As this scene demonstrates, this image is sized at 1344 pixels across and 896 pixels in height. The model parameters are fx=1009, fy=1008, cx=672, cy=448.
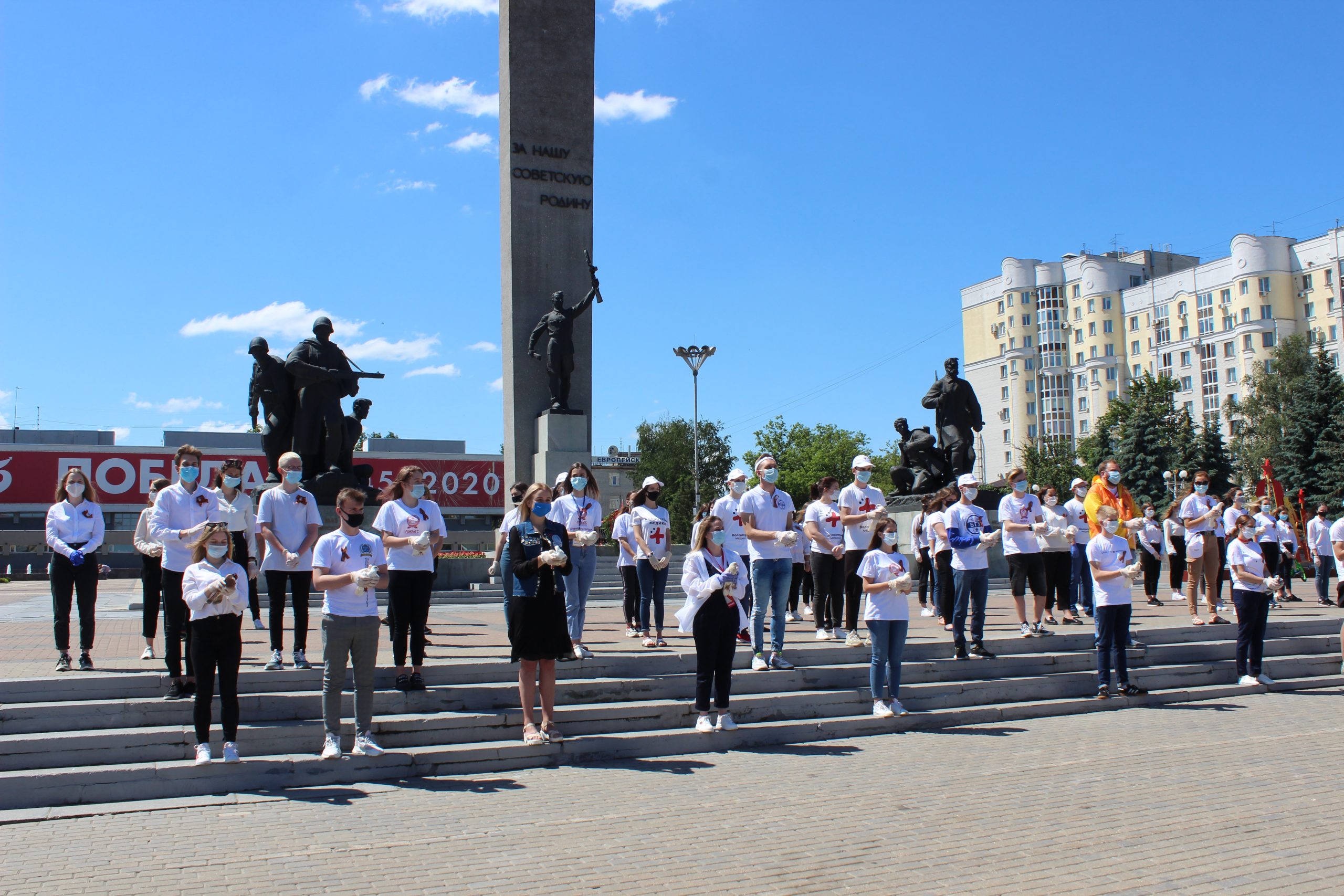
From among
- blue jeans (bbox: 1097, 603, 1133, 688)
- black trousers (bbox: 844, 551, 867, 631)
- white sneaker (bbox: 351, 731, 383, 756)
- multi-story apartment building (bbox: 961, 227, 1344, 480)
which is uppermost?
multi-story apartment building (bbox: 961, 227, 1344, 480)

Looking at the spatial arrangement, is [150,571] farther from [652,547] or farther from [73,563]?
[652,547]

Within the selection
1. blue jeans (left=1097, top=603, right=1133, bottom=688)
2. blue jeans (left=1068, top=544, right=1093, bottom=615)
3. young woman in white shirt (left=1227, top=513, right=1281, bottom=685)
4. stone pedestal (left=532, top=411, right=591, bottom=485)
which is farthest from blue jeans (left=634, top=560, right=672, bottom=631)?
stone pedestal (left=532, top=411, right=591, bottom=485)

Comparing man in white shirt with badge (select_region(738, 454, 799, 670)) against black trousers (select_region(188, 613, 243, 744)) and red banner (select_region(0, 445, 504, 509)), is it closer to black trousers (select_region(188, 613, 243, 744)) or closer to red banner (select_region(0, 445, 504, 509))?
black trousers (select_region(188, 613, 243, 744))

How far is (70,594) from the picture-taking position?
26.8 ft

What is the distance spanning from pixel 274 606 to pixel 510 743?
2.71 meters

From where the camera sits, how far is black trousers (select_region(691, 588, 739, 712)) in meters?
7.50

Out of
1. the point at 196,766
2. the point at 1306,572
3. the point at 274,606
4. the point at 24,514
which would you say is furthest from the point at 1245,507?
the point at 24,514

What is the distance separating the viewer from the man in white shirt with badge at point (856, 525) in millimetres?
9930

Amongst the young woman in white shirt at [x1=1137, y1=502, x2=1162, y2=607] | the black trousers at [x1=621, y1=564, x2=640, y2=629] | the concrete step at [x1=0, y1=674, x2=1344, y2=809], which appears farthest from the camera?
the young woman in white shirt at [x1=1137, y1=502, x2=1162, y2=607]

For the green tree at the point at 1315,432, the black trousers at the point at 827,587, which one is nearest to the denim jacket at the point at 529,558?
the black trousers at the point at 827,587

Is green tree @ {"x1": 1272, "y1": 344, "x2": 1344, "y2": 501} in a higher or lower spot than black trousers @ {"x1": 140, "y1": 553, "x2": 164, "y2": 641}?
higher

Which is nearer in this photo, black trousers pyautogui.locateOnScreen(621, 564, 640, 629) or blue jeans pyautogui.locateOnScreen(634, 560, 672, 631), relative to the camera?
blue jeans pyautogui.locateOnScreen(634, 560, 672, 631)

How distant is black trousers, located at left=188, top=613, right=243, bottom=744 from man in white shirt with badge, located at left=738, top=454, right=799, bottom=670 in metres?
4.32

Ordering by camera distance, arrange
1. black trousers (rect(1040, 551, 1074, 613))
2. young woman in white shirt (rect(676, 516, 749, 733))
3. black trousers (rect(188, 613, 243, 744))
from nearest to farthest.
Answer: black trousers (rect(188, 613, 243, 744)) < young woman in white shirt (rect(676, 516, 749, 733)) < black trousers (rect(1040, 551, 1074, 613))
